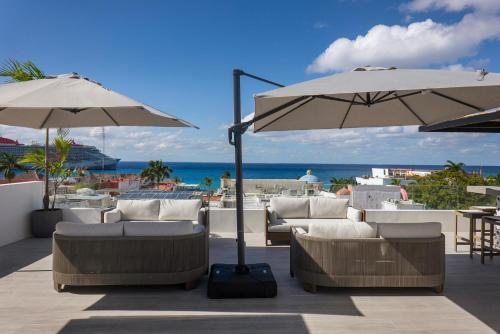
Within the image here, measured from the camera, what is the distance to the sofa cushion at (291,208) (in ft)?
24.3

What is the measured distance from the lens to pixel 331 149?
143 feet

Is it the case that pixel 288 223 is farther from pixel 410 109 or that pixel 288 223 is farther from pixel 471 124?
pixel 471 124

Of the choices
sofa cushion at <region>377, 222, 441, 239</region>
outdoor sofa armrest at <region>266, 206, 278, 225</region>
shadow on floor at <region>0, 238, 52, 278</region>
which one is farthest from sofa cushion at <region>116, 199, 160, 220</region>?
sofa cushion at <region>377, 222, 441, 239</region>

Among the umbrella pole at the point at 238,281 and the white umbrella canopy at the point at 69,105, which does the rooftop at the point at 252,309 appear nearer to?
the umbrella pole at the point at 238,281

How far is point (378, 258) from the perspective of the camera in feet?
13.9

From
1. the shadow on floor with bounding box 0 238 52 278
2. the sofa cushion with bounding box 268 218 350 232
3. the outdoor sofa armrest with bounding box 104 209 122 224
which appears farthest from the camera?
the sofa cushion with bounding box 268 218 350 232

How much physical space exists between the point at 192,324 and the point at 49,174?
6.31 m

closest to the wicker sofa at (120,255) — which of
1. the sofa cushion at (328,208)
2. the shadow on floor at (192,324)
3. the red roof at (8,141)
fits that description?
the shadow on floor at (192,324)

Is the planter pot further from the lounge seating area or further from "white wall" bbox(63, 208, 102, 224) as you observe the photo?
the lounge seating area

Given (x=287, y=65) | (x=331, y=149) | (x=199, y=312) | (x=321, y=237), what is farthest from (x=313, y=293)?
(x=331, y=149)

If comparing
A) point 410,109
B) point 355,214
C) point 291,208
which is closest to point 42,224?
point 291,208

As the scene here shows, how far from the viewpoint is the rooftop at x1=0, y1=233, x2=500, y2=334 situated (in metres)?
3.43

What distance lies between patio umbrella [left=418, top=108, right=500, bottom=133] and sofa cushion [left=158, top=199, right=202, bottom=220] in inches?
153

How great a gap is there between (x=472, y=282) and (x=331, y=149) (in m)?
39.3
